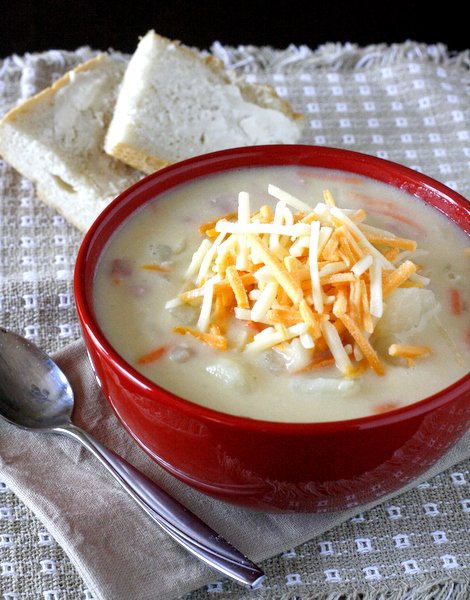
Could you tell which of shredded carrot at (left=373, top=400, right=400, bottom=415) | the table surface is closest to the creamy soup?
shredded carrot at (left=373, top=400, right=400, bottom=415)

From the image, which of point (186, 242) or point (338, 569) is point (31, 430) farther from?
point (338, 569)

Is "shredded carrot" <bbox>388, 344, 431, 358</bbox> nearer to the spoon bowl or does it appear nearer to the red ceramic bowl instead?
the red ceramic bowl

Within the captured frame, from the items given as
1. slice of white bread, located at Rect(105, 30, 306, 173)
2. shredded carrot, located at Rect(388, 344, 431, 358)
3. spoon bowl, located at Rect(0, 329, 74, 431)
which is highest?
slice of white bread, located at Rect(105, 30, 306, 173)

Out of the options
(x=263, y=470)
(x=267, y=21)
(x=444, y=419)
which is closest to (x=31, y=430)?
(x=263, y=470)

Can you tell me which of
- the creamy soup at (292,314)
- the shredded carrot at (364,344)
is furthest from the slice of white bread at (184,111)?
the shredded carrot at (364,344)

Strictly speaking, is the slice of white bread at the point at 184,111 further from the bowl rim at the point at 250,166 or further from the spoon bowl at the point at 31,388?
the spoon bowl at the point at 31,388

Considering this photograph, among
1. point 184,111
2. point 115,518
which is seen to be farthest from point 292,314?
point 184,111

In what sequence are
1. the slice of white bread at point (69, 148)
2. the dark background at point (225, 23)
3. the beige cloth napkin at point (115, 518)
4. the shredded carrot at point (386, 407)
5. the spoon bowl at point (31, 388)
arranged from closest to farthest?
the shredded carrot at point (386, 407)
the beige cloth napkin at point (115, 518)
the spoon bowl at point (31, 388)
the slice of white bread at point (69, 148)
the dark background at point (225, 23)
